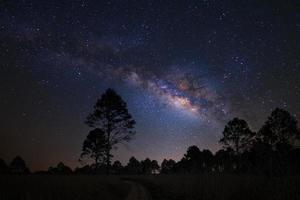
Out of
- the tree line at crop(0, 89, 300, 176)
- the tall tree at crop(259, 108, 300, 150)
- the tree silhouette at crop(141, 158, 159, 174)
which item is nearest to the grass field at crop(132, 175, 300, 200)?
the tree line at crop(0, 89, 300, 176)

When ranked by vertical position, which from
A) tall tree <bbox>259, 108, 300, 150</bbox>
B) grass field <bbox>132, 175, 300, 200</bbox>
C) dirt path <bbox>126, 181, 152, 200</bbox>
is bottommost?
dirt path <bbox>126, 181, 152, 200</bbox>

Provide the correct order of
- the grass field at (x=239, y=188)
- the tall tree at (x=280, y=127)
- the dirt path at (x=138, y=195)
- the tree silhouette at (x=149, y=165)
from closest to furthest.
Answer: the grass field at (x=239, y=188) → the dirt path at (x=138, y=195) → the tall tree at (x=280, y=127) → the tree silhouette at (x=149, y=165)

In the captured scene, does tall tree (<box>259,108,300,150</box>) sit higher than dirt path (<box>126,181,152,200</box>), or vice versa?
tall tree (<box>259,108,300,150</box>)

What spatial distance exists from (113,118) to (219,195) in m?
30.5

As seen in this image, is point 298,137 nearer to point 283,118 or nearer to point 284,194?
point 283,118

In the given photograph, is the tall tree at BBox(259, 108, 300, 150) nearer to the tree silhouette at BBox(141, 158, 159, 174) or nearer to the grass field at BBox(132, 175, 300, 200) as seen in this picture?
the grass field at BBox(132, 175, 300, 200)

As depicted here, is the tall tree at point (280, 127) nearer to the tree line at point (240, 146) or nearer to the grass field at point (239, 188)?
the tree line at point (240, 146)

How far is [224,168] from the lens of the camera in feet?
56.4

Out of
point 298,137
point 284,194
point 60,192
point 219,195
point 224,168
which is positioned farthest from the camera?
point 298,137

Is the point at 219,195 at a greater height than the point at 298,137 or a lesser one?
lesser

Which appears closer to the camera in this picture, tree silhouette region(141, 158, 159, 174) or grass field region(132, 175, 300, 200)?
grass field region(132, 175, 300, 200)

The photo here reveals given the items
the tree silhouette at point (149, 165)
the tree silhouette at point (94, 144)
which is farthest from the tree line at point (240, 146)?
the tree silhouette at point (149, 165)

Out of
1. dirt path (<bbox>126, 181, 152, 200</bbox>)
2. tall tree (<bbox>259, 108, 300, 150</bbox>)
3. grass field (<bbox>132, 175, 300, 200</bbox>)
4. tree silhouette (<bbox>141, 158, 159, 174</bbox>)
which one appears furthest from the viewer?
tree silhouette (<bbox>141, 158, 159, 174</bbox>)

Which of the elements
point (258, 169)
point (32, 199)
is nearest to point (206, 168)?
point (258, 169)
